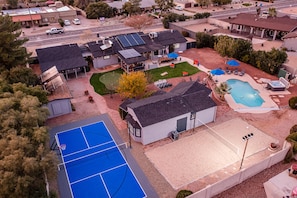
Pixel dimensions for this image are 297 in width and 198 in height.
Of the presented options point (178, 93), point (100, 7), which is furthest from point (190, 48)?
point (100, 7)

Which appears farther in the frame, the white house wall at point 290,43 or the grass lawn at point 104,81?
the white house wall at point 290,43

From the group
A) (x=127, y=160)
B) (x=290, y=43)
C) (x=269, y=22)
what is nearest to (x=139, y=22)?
(x=269, y=22)

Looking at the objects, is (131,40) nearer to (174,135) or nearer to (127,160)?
(174,135)

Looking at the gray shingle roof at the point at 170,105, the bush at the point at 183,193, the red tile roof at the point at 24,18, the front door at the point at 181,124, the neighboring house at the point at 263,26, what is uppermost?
the red tile roof at the point at 24,18

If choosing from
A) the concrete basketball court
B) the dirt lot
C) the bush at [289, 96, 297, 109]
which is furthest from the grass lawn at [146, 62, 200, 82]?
the bush at [289, 96, 297, 109]

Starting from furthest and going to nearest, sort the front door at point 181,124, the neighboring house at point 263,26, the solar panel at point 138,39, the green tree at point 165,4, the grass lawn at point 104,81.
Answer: the green tree at point 165,4
the neighboring house at point 263,26
the solar panel at point 138,39
the grass lawn at point 104,81
the front door at point 181,124

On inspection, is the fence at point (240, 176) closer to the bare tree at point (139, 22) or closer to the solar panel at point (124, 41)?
the solar panel at point (124, 41)

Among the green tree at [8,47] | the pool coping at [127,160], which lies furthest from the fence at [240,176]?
the green tree at [8,47]
